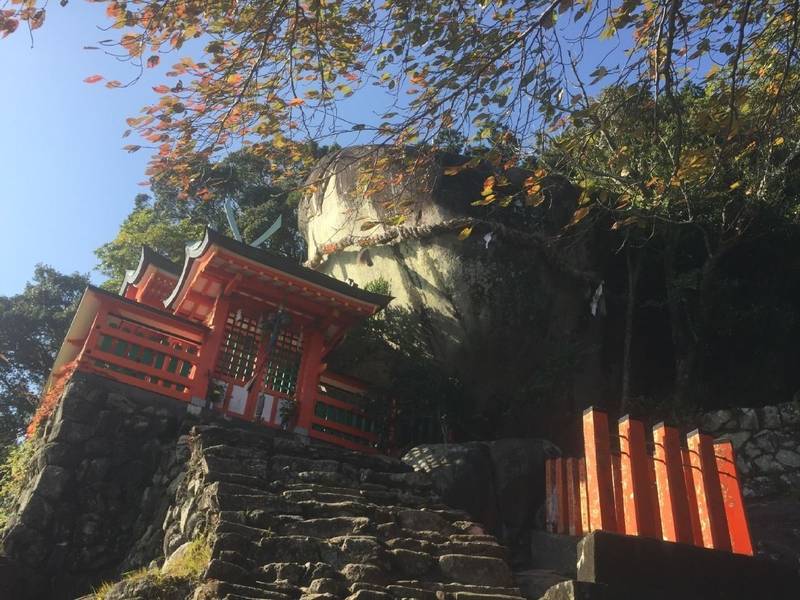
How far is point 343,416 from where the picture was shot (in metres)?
12.1

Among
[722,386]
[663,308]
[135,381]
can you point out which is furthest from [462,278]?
[135,381]

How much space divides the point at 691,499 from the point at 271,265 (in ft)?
26.1

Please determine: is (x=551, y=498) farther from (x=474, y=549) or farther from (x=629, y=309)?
(x=629, y=309)

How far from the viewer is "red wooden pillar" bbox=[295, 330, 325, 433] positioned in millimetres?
11352

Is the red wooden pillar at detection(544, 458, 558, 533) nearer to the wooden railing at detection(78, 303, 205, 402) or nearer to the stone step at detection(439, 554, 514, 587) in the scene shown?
the stone step at detection(439, 554, 514, 587)

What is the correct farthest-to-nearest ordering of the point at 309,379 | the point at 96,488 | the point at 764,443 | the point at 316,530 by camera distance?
the point at 309,379, the point at 764,443, the point at 96,488, the point at 316,530

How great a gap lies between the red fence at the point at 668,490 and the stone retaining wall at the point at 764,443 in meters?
6.64

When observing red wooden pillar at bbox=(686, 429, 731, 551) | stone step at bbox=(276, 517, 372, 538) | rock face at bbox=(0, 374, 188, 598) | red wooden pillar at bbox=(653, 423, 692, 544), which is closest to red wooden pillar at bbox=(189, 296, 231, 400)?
rock face at bbox=(0, 374, 188, 598)

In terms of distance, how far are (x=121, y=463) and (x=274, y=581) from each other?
4650mm

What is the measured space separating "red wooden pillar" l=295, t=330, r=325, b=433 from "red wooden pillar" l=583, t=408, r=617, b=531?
6.71 metres

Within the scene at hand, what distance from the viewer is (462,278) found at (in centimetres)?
1460

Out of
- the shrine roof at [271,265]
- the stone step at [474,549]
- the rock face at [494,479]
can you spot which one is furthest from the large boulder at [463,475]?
the shrine roof at [271,265]

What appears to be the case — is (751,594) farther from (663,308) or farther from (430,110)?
(663,308)

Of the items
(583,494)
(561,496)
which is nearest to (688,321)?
(561,496)
